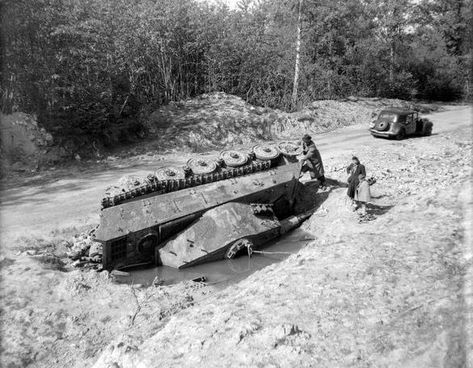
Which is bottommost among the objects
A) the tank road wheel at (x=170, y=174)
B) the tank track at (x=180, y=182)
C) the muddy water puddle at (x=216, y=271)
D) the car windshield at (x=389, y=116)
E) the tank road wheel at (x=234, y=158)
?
the muddy water puddle at (x=216, y=271)

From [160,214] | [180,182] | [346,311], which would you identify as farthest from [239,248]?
[346,311]

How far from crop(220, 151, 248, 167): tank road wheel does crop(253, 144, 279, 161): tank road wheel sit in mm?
508

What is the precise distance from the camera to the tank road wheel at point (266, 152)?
13.4 metres

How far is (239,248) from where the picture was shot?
10781mm

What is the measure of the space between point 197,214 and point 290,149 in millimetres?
4737

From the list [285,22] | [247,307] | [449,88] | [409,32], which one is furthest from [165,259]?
[449,88]

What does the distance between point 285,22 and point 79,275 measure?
79.1ft

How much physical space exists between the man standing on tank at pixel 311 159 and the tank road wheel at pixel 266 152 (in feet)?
3.17

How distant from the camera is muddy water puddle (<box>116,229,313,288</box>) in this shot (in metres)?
9.75

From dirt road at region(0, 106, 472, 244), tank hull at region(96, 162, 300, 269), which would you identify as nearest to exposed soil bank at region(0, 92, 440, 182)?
dirt road at region(0, 106, 472, 244)

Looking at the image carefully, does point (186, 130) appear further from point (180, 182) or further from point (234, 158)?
point (180, 182)

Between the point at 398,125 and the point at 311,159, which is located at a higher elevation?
the point at 398,125

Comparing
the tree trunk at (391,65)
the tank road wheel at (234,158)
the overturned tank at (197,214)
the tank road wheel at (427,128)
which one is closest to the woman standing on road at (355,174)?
the overturned tank at (197,214)

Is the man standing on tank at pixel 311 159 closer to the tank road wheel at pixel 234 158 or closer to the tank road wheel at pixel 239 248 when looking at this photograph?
the tank road wheel at pixel 234 158
